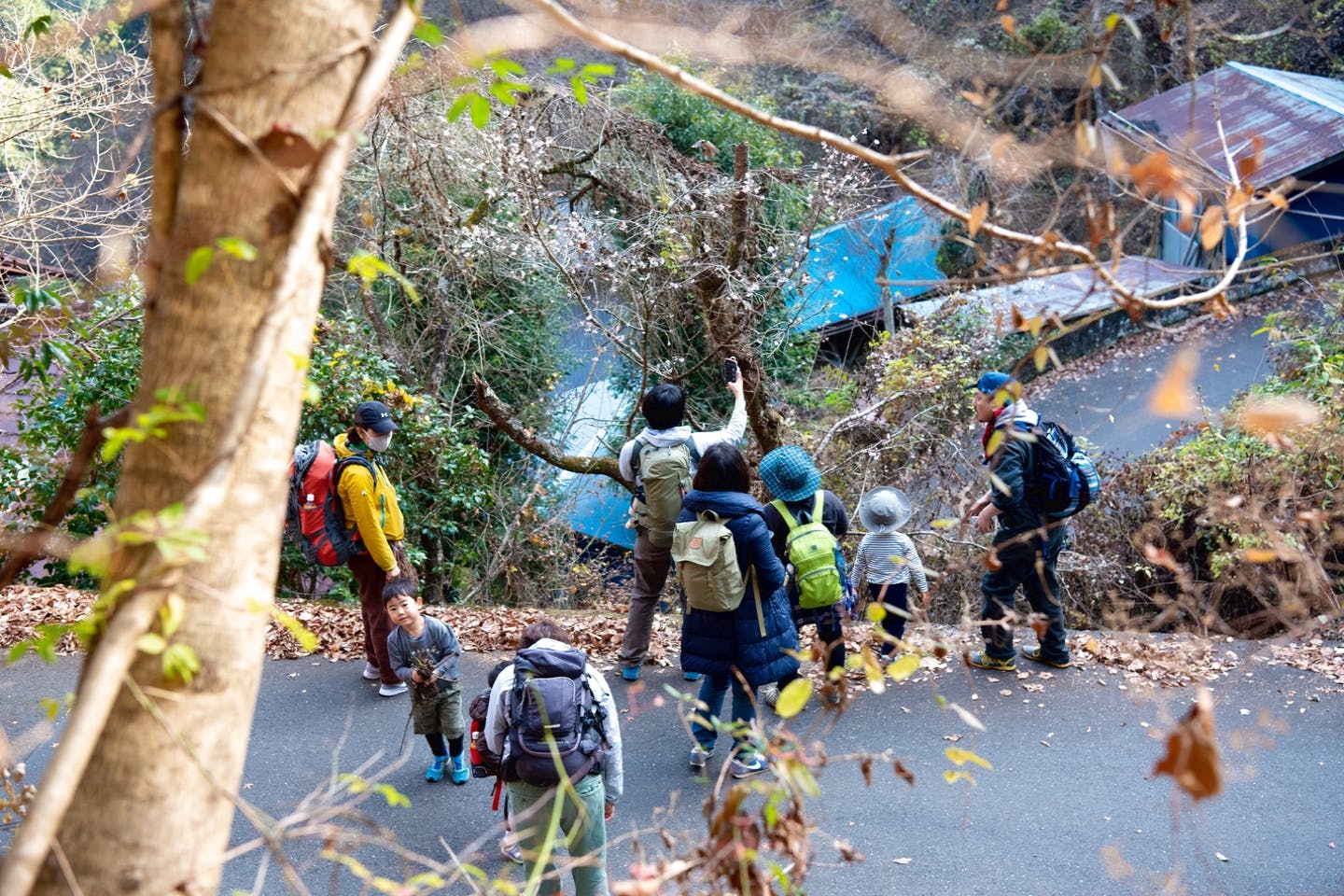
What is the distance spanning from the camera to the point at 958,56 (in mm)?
22797

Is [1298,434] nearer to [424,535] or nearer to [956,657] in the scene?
[956,657]

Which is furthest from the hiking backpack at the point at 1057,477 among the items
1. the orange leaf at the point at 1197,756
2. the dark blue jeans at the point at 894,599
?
the orange leaf at the point at 1197,756

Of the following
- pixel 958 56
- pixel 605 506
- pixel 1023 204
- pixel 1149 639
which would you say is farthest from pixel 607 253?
pixel 958 56

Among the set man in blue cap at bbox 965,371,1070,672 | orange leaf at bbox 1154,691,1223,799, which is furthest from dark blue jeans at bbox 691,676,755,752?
orange leaf at bbox 1154,691,1223,799

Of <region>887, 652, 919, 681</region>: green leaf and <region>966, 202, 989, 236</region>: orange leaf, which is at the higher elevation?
<region>966, 202, 989, 236</region>: orange leaf

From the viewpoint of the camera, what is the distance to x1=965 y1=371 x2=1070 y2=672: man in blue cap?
6000 millimetres

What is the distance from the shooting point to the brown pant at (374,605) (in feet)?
20.5

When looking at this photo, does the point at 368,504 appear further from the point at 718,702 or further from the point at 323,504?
the point at 718,702

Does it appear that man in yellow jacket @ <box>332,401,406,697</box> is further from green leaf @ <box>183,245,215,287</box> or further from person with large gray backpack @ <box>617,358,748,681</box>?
green leaf @ <box>183,245,215,287</box>

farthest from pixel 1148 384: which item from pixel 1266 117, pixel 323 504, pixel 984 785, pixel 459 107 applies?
pixel 459 107

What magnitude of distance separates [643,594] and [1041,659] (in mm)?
2787

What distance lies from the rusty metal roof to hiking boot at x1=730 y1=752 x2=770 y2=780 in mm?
15199

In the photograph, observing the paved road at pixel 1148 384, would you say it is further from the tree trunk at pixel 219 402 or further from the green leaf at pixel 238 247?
the green leaf at pixel 238 247

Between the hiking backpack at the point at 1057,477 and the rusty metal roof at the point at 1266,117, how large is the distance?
13.1 m
